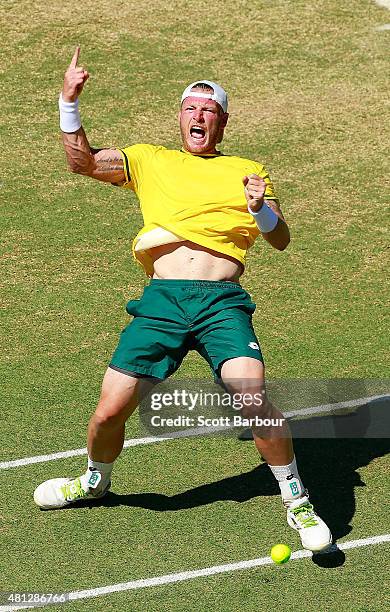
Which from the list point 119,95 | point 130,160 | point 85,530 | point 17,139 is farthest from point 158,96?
point 85,530

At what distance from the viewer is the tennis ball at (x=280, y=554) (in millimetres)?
8008

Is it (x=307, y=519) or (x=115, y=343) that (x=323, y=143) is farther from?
(x=307, y=519)

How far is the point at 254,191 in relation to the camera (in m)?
8.16

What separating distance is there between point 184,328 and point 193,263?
45 cm

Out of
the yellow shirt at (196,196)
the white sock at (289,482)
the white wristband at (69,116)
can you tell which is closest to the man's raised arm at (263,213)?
the yellow shirt at (196,196)

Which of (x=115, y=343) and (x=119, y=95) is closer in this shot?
(x=115, y=343)

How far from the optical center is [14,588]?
7.81 metres

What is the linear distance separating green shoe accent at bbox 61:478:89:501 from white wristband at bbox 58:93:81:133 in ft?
7.50

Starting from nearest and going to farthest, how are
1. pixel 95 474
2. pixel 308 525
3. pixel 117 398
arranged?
1. pixel 308 525
2. pixel 117 398
3. pixel 95 474

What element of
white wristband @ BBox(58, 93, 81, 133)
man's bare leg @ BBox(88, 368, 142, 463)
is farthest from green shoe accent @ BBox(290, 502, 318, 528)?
white wristband @ BBox(58, 93, 81, 133)

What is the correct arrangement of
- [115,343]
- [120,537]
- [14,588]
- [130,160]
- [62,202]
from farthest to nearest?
1. [62,202]
2. [115,343]
3. [130,160]
4. [120,537]
5. [14,588]

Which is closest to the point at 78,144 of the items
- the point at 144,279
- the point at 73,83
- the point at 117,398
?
the point at 73,83

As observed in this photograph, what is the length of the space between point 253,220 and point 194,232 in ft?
1.34

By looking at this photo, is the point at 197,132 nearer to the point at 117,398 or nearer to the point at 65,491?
the point at 117,398
